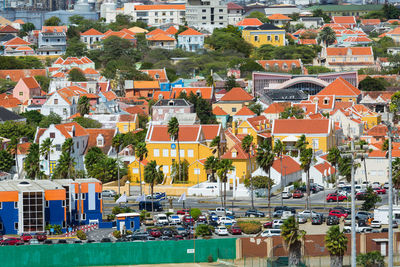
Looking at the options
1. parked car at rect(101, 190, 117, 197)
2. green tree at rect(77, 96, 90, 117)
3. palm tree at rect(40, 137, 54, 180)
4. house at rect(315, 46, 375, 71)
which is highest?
house at rect(315, 46, 375, 71)

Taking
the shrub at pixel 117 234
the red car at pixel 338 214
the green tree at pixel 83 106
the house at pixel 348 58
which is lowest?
the shrub at pixel 117 234

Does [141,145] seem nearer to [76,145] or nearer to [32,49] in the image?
[76,145]

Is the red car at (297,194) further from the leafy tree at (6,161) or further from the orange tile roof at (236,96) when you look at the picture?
the orange tile roof at (236,96)

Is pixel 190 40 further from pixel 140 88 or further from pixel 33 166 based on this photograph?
pixel 33 166

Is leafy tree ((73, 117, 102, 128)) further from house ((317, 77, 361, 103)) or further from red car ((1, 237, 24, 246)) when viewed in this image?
red car ((1, 237, 24, 246))

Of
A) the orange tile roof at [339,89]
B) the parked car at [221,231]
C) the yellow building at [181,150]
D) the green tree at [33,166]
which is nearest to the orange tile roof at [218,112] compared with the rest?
the orange tile roof at [339,89]

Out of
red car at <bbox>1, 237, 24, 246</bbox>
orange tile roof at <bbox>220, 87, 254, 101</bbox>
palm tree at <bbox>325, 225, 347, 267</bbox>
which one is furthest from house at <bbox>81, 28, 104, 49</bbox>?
palm tree at <bbox>325, 225, 347, 267</bbox>
